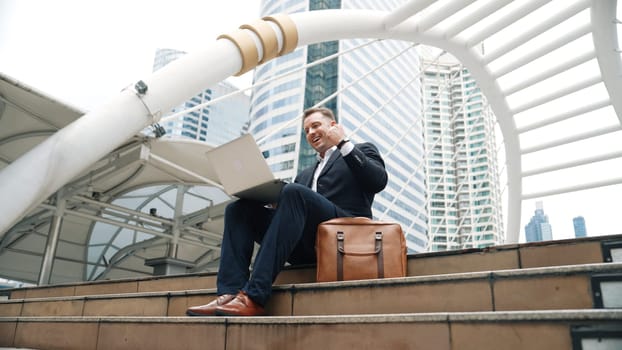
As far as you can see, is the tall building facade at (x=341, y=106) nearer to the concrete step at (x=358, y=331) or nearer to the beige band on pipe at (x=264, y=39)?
the beige band on pipe at (x=264, y=39)

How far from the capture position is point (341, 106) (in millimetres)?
53312

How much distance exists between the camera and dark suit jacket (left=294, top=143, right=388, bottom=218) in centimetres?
282

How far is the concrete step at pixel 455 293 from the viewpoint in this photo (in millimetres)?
1668

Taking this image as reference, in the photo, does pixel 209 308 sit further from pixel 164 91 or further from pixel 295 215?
pixel 164 91

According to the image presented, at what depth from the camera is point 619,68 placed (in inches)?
284

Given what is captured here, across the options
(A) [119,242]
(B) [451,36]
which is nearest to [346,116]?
(A) [119,242]

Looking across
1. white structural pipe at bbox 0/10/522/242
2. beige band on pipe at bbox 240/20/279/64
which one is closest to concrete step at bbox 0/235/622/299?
white structural pipe at bbox 0/10/522/242

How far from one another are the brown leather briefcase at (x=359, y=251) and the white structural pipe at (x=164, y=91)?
3.35m

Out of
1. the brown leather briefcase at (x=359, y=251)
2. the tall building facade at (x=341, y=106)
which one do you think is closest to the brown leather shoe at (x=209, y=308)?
the brown leather briefcase at (x=359, y=251)

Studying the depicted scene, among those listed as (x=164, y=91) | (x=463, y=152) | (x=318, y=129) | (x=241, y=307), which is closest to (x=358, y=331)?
(x=241, y=307)

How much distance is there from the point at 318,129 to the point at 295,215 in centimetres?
74

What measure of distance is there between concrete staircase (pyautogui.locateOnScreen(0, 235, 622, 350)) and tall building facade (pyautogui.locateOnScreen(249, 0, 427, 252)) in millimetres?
45338

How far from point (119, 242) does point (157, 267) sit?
25.7ft

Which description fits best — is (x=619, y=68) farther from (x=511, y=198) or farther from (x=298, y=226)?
(x=298, y=226)
